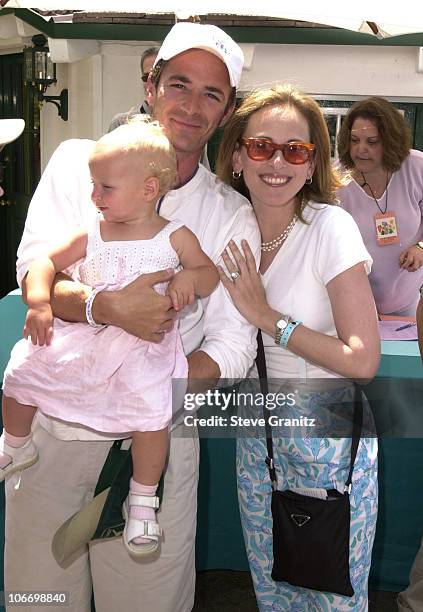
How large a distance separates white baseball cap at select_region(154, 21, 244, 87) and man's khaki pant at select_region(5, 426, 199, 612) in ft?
3.58

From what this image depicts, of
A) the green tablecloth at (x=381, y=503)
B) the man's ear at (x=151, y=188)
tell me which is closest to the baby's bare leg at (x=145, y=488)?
the man's ear at (x=151, y=188)

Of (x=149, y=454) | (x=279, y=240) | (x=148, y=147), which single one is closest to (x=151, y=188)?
(x=148, y=147)

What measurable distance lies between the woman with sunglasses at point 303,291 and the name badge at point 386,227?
1.97 meters

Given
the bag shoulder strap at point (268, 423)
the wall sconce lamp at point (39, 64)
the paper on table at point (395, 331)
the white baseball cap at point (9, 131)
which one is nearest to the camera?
the bag shoulder strap at point (268, 423)

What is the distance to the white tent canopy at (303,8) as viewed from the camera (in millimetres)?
3938

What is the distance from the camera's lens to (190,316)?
224cm

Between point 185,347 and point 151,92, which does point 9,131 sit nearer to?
point 151,92

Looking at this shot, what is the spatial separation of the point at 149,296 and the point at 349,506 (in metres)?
0.90

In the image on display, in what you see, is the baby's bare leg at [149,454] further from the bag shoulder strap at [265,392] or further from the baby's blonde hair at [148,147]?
the baby's blonde hair at [148,147]

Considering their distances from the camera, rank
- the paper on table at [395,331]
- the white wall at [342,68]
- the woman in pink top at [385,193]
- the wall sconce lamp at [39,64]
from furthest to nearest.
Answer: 1. the wall sconce lamp at [39,64]
2. the white wall at [342,68]
3. the woman in pink top at [385,193]
4. the paper on table at [395,331]

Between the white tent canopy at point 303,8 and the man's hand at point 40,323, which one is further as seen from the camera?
the white tent canopy at point 303,8

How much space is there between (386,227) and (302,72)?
402 centimetres

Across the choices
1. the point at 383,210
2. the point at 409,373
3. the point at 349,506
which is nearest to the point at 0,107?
the point at 383,210

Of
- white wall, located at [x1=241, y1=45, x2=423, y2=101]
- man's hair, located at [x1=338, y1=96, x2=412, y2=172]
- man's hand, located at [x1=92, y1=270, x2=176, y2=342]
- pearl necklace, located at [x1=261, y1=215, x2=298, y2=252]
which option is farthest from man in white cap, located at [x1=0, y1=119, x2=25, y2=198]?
white wall, located at [x1=241, y1=45, x2=423, y2=101]
